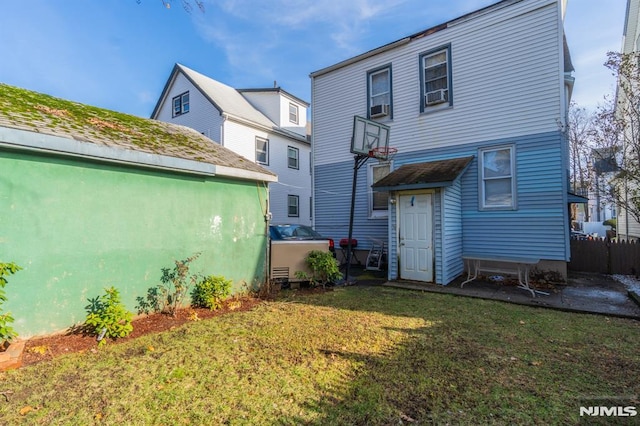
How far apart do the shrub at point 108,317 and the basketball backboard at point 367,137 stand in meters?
6.31

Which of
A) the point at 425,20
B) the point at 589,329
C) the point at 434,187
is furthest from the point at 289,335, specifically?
the point at 425,20

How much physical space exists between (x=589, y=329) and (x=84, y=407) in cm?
673

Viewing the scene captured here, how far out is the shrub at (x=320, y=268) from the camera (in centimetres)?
752

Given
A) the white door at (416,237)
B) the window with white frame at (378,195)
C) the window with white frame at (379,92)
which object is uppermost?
the window with white frame at (379,92)

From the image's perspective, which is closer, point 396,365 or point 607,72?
point 396,365

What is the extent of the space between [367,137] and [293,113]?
13.0 meters

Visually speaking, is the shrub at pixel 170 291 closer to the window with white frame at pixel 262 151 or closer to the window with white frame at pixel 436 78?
the window with white frame at pixel 436 78

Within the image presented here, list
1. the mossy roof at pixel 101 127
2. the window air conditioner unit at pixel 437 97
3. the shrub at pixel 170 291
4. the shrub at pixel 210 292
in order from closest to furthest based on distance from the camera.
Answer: the mossy roof at pixel 101 127 < the shrub at pixel 170 291 < the shrub at pixel 210 292 < the window air conditioner unit at pixel 437 97

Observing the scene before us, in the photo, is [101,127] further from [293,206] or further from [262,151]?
[293,206]

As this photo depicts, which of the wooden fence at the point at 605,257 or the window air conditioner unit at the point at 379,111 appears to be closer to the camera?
the wooden fence at the point at 605,257

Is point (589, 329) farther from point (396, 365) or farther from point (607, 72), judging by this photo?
point (607, 72)

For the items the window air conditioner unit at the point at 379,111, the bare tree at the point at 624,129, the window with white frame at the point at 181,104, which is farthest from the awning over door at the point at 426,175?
the window with white frame at the point at 181,104

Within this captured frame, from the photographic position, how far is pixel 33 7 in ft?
13.2

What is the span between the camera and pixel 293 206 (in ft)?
63.8
